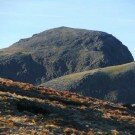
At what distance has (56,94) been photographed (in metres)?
49.4

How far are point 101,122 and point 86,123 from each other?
2592mm

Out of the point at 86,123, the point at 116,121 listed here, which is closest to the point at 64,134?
the point at 86,123

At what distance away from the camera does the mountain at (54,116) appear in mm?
29906

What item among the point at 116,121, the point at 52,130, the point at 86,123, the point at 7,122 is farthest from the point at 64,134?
the point at 116,121

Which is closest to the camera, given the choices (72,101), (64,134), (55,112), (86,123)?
(64,134)

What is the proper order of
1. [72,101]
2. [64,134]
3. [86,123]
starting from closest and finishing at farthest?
[64,134] → [86,123] → [72,101]

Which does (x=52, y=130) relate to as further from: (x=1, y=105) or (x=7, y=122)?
(x=1, y=105)

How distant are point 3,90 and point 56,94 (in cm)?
744

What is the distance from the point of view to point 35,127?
29.7 metres

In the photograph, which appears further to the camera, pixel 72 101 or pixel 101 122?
pixel 72 101

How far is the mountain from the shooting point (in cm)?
2991

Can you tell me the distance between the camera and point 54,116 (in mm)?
35750

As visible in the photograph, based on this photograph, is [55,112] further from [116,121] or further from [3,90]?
[3,90]

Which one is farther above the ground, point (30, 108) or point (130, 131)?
point (30, 108)
